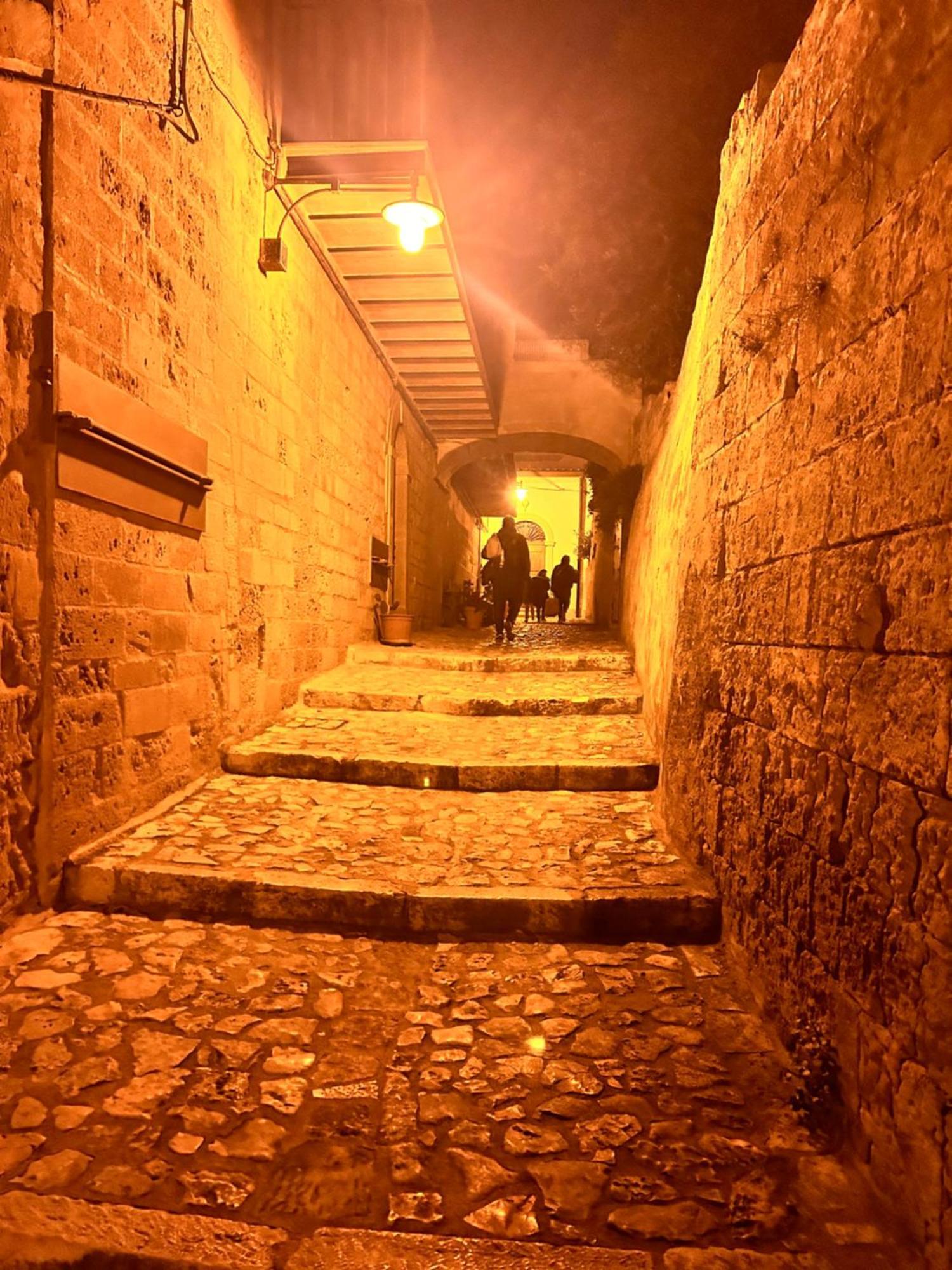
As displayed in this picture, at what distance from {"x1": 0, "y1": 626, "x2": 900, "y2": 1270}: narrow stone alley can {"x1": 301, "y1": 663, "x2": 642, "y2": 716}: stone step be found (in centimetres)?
178

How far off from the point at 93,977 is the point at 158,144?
12.5 ft

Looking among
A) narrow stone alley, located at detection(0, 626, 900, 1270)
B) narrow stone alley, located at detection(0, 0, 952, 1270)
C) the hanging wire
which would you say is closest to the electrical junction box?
narrow stone alley, located at detection(0, 0, 952, 1270)

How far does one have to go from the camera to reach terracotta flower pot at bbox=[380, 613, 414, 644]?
838 cm

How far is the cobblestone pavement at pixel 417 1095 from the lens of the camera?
1556 mm

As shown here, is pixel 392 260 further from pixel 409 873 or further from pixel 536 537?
pixel 536 537

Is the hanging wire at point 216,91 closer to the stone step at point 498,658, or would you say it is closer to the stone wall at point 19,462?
the stone wall at point 19,462

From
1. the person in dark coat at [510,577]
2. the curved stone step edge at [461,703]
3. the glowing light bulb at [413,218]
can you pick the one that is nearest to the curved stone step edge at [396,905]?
the curved stone step edge at [461,703]

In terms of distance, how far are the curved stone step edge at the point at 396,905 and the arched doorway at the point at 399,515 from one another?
6447 mm

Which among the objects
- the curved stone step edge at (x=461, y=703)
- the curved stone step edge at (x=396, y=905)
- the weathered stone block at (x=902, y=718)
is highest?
the weathered stone block at (x=902, y=718)

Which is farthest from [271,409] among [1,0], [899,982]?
[899,982]

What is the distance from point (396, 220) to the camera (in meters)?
5.06

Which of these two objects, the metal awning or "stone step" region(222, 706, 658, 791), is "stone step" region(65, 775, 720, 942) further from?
the metal awning

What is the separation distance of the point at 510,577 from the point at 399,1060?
8.02m

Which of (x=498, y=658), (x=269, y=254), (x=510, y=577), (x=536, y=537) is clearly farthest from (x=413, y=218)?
(x=536, y=537)
